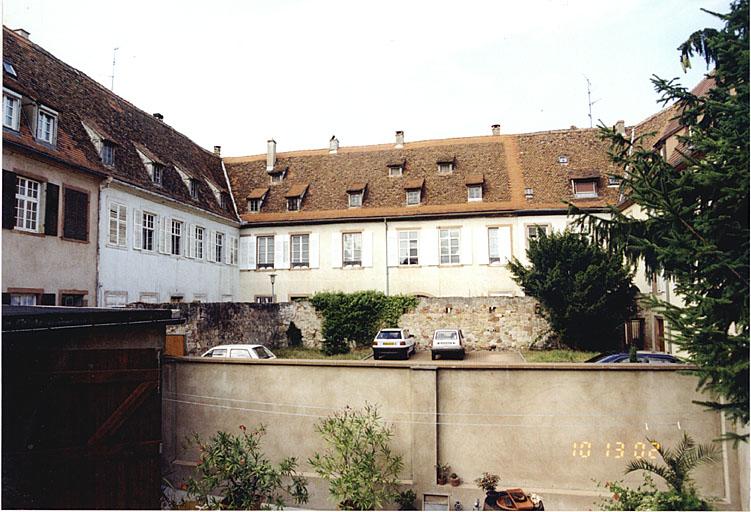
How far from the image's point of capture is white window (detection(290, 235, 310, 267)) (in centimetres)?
2334

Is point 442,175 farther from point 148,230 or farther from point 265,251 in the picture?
point 148,230

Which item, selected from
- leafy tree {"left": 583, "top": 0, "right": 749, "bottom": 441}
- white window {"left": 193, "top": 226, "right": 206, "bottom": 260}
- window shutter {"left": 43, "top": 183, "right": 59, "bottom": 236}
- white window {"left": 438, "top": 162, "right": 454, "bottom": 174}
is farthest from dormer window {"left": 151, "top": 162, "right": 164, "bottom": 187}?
leafy tree {"left": 583, "top": 0, "right": 749, "bottom": 441}

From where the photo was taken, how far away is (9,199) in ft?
38.8

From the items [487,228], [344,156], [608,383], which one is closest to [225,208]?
[344,156]

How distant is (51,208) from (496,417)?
11.6 metres

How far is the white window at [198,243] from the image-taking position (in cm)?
1997

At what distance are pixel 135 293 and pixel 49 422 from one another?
1073 centimetres

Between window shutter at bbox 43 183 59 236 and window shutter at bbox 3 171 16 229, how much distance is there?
90cm

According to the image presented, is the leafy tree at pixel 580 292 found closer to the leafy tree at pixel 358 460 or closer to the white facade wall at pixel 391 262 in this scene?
the white facade wall at pixel 391 262

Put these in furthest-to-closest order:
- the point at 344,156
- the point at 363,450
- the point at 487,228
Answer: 1. the point at 344,156
2. the point at 487,228
3. the point at 363,450

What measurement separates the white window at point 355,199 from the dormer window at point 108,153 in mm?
9728

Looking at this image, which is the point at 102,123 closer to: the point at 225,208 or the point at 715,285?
the point at 225,208

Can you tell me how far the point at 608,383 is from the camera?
244 inches

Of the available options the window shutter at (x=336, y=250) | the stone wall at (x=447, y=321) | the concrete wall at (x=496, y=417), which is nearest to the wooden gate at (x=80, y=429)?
the concrete wall at (x=496, y=417)
